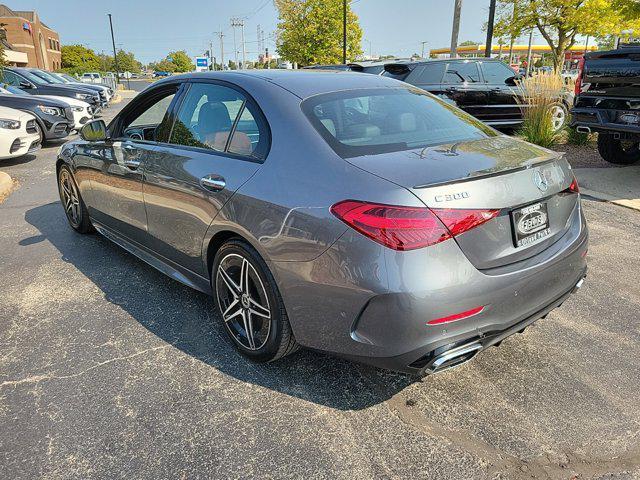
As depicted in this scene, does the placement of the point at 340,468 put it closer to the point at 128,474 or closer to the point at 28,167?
the point at 128,474

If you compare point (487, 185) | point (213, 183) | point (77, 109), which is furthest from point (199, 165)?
point (77, 109)

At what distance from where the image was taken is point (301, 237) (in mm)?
2359

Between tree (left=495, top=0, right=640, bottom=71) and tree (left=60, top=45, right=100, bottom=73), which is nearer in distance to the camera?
tree (left=495, top=0, right=640, bottom=71)

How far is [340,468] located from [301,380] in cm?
68

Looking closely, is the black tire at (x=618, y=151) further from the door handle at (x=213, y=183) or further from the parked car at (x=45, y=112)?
the parked car at (x=45, y=112)

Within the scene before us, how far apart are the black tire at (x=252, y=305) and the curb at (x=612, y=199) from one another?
16.6 feet

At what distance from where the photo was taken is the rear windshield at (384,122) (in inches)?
103

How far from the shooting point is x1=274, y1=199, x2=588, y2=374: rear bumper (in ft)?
6.92

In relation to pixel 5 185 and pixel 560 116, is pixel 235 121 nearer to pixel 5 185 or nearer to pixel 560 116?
pixel 5 185

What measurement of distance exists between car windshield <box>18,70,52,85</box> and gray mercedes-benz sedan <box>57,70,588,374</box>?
53.1 ft

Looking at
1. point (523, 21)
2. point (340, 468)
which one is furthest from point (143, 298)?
point (523, 21)

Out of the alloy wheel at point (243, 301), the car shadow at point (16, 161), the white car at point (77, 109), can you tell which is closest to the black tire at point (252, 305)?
the alloy wheel at point (243, 301)

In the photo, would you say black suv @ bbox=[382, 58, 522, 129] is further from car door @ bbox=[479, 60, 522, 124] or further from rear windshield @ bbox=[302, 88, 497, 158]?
rear windshield @ bbox=[302, 88, 497, 158]

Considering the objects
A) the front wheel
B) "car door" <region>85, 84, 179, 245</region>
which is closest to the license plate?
"car door" <region>85, 84, 179, 245</region>
